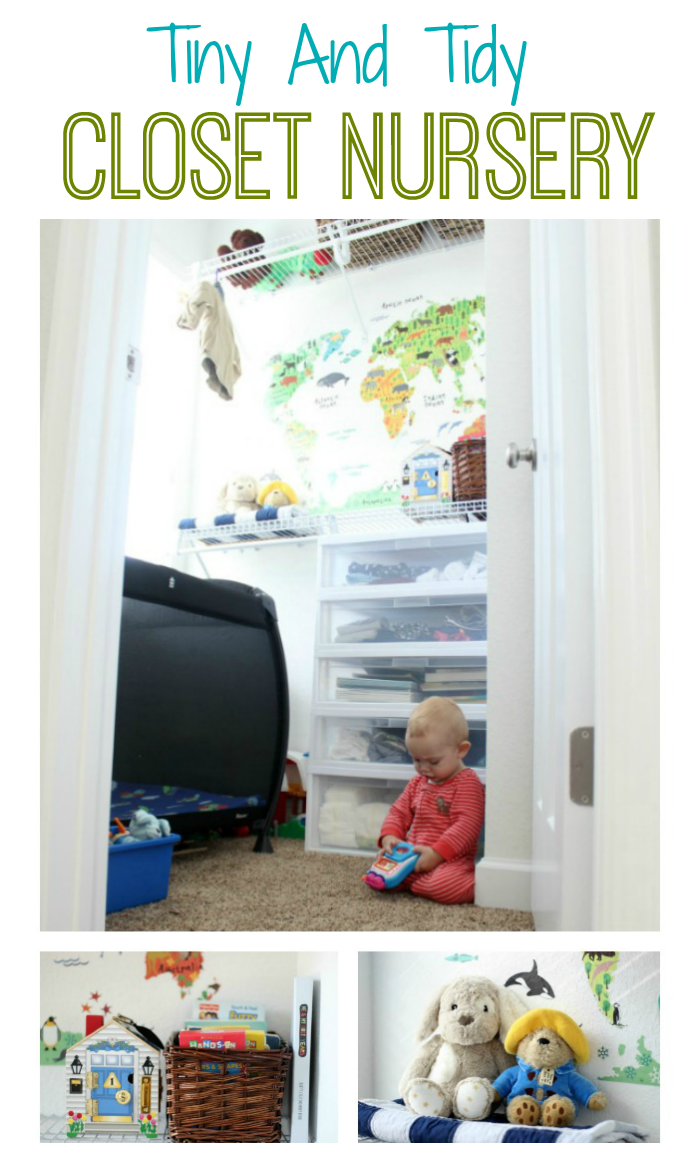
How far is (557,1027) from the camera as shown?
532 mm

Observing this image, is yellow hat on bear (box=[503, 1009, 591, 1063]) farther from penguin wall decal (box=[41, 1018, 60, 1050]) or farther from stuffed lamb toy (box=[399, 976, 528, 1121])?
penguin wall decal (box=[41, 1018, 60, 1050])

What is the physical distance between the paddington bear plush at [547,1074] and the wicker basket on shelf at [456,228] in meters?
2.42

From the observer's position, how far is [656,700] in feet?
2.10

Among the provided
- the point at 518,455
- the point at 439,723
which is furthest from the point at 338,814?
the point at 518,455

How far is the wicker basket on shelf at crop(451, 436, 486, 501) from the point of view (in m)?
2.05

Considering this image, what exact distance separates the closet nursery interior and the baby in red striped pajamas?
0.38 feet

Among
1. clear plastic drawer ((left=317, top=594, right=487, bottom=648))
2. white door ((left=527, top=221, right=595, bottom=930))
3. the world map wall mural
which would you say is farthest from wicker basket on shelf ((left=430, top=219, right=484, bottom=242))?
white door ((left=527, top=221, right=595, bottom=930))

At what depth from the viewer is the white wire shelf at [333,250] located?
254cm

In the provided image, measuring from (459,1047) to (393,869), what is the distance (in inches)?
38.3

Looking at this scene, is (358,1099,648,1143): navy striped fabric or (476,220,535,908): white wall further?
(476,220,535,908): white wall

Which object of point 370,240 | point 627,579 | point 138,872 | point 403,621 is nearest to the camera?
point 627,579

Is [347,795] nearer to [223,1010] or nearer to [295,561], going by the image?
[295,561]

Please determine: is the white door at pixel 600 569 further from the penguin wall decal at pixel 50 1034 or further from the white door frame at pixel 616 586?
the penguin wall decal at pixel 50 1034
